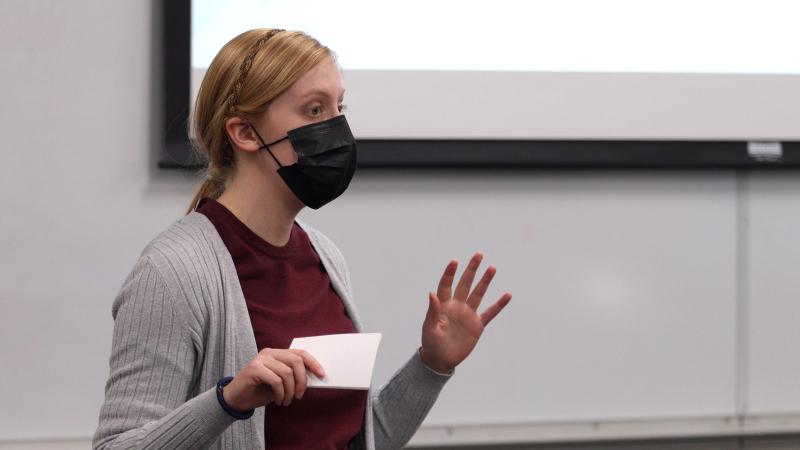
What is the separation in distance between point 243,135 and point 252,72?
98 millimetres

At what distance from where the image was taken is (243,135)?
1344 mm

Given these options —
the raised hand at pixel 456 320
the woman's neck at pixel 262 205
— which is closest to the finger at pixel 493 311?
the raised hand at pixel 456 320

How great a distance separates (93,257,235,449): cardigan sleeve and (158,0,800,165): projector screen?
1.03m

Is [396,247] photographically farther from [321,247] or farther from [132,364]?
[132,364]

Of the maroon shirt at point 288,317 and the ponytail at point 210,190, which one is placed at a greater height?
the ponytail at point 210,190

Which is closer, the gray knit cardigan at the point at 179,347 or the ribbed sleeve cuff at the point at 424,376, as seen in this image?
the gray knit cardigan at the point at 179,347

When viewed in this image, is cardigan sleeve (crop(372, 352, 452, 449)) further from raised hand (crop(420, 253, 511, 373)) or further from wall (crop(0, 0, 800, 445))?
wall (crop(0, 0, 800, 445))

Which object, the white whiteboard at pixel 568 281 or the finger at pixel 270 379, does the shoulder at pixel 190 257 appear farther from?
the white whiteboard at pixel 568 281

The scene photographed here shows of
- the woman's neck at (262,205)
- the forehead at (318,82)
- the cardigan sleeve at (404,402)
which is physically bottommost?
the cardigan sleeve at (404,402)

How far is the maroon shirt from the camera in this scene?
1.28 meters

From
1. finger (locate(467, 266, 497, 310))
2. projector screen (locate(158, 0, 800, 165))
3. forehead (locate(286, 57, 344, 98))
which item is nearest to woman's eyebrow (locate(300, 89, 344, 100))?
forehead (locate(286, 57, 344, 98))

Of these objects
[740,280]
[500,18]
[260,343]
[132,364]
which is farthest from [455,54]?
[132,364]

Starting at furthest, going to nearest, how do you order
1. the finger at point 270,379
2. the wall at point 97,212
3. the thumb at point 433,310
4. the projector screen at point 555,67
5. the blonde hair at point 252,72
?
the projector screen at point 555,67, the wall at point 97,212, the thumb at point 433,310, the blonde hair at point 252,72, the finger at point 270,379

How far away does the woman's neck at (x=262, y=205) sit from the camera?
52.5 inches
